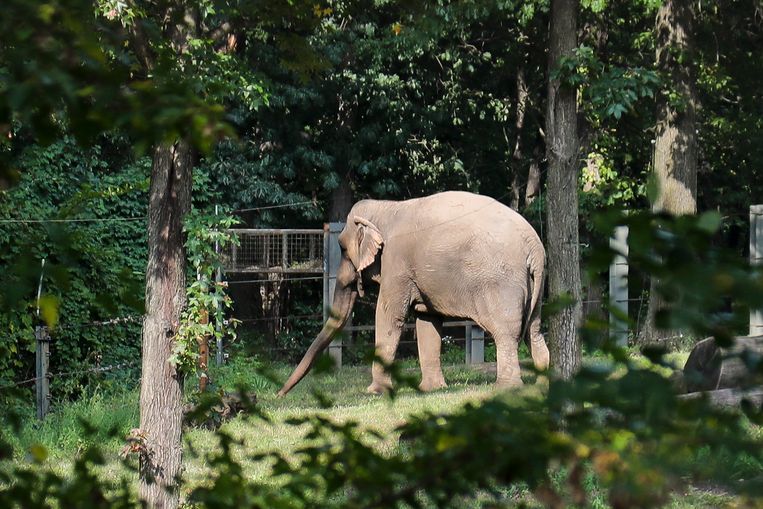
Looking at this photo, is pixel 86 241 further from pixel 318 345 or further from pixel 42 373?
pixel 318 345

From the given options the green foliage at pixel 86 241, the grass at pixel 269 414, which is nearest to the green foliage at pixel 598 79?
the grass at pixel 269 414

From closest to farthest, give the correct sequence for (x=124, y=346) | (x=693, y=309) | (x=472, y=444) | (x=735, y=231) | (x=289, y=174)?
(x=693, y=309) → (x=472, y=444) → (x=124, y=346) → (x=289, y=174) → (x=735, y=231)

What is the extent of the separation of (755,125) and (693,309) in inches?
864

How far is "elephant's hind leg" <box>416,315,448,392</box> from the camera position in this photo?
14.4m

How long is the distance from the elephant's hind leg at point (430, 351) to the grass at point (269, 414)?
235 millimetres

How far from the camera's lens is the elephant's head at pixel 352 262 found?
46.6 feet

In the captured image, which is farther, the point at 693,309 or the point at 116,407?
the point at 116,407

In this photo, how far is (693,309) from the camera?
1.71 m

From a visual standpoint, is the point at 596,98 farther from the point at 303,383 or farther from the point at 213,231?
the point at 303,383

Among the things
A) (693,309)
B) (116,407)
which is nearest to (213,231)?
(116,407)

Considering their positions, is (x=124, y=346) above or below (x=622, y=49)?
below

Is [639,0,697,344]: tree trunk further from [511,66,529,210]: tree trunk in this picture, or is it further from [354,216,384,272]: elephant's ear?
[354,216,384,272]: elephant's ear

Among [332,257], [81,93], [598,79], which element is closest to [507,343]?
[598,79]

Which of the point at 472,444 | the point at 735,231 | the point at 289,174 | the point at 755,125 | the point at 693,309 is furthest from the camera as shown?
the point at 735,231
